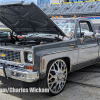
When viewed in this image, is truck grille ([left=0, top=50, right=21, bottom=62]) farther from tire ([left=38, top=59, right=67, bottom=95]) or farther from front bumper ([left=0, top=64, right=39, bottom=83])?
tire ([left=38, top=59, right=67, bottom=95])

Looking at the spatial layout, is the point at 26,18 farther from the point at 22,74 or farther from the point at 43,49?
the point at 22,74

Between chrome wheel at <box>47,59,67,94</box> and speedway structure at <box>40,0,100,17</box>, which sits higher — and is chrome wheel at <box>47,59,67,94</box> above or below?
below

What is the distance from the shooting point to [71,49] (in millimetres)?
4105

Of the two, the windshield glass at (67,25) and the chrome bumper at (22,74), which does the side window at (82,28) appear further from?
the chrome bumper at (22,74)

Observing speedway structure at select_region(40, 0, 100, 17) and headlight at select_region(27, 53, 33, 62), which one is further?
speedway structure at select_region(40, 0, 100, 17)

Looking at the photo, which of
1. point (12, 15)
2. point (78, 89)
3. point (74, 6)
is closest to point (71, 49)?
point (78, 89)

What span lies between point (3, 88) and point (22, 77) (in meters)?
1.26

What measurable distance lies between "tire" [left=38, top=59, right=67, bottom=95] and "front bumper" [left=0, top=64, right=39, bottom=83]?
1.19 ft

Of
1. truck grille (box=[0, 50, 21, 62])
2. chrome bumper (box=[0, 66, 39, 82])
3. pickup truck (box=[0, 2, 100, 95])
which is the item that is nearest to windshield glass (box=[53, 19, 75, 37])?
pickup truck (box=[0, 2, 100, 95])

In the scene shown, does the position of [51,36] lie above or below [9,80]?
above

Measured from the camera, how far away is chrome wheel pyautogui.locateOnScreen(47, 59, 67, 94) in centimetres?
368

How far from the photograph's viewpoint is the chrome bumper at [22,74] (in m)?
Answer: 3.17

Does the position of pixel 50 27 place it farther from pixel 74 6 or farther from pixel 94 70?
pixel 74 6

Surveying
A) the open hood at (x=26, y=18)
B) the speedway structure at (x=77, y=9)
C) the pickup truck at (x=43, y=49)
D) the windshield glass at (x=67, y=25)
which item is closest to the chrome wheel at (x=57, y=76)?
the pickup truck at (x=43, y=49)
